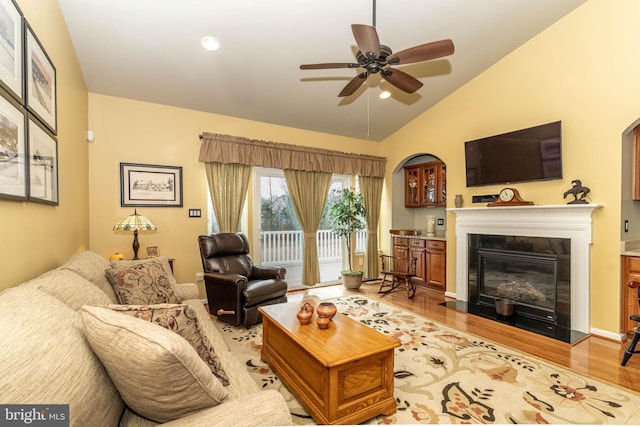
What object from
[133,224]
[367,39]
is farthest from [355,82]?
[133,224]

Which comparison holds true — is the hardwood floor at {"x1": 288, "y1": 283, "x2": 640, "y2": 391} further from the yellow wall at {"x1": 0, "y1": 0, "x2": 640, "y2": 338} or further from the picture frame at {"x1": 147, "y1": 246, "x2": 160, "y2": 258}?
the picture frame at {"x1": 147, "y1": 246, "x2": 160, "y2": 258}

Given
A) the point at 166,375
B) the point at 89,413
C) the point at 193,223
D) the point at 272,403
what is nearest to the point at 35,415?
the point at 89,413

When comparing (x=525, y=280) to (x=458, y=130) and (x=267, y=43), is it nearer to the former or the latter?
(x=458, y=130)

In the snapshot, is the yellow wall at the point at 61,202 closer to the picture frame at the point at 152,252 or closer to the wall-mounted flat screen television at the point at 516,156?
the picture frame at the point at 152,252

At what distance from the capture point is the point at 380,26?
318cm

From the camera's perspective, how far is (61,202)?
240 centimetres

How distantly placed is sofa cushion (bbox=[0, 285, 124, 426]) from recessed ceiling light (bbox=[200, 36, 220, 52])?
9.10ft

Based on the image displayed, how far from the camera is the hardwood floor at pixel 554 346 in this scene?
2.41 meters

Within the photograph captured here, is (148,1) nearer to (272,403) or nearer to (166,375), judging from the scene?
(166,375)

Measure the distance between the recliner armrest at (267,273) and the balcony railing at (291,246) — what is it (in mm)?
980

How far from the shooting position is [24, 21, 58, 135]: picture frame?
171cm

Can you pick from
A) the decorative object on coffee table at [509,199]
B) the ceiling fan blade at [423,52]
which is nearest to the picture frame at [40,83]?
the ceiling fan blade at [423,52]

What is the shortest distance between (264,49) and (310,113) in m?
1.47

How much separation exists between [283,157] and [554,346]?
4108 millimetres
